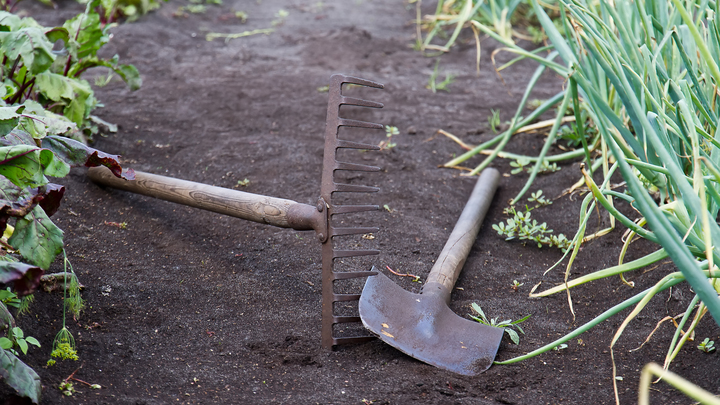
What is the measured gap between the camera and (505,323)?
170 centimetres

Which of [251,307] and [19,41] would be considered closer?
[251,307]

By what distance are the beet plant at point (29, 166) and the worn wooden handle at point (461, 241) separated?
3.45 feet

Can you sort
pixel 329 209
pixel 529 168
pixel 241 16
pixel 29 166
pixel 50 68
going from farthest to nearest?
pixel 241 16 → pixel 529 168 → pixel 50 68 → pixel 329 209 → pixel 29 166

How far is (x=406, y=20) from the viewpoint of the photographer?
207 inches

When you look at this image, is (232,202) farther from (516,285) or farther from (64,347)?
(516,285)

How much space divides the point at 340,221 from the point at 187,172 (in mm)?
831

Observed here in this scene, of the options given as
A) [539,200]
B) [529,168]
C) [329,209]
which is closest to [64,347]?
[329,209]

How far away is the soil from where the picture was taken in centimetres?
145

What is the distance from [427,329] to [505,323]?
268mm

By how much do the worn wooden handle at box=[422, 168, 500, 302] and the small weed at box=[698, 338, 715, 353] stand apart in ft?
2.38

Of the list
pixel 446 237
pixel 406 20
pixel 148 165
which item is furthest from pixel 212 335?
pixel 406 20

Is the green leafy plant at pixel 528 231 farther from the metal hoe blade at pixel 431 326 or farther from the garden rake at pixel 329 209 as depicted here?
the garden rake at pixel 329 209

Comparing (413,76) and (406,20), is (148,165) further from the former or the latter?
(406,20)

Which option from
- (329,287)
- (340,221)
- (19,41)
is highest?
(19,41)
